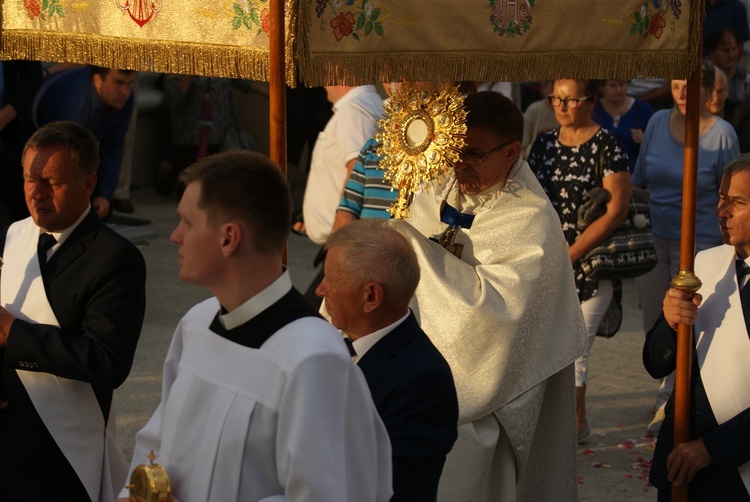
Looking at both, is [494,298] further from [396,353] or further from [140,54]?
[140,54]

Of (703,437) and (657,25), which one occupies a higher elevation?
(657,25)

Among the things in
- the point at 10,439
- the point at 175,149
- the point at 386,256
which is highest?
the point at 386,256

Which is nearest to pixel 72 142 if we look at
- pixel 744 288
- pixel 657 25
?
pixel 657 25

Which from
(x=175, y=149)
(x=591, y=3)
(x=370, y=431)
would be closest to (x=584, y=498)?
(x=591, y=3)

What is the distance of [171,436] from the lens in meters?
2.51

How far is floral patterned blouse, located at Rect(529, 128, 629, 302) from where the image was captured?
568cm

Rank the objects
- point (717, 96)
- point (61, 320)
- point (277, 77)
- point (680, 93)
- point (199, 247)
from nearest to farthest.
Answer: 1. point (199, 247)
2. point (277, 77)
3. point (61, 320)
4. point (680, 93)
5. point (717, 96)

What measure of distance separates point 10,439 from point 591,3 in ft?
7.54

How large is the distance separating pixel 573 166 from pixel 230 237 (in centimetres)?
351

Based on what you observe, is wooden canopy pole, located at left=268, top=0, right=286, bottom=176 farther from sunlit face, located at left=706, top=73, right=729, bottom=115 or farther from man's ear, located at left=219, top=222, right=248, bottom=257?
sunlit face, located at left=706, top=73, right=729, bottom=115

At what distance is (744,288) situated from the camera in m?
3.84

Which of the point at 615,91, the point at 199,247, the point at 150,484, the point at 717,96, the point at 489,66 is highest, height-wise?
the point at 489,66

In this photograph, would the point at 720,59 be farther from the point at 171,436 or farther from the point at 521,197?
the point at 171,436

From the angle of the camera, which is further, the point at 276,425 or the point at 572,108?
the point at 572,108
